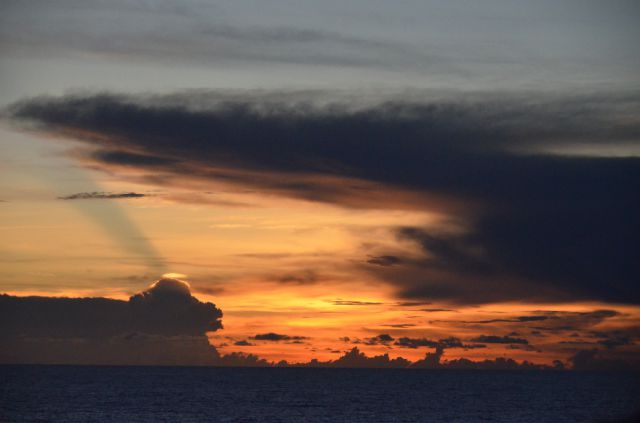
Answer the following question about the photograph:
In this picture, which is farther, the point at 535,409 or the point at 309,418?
the point at 535,409

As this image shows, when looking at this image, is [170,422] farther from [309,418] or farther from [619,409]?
[619,409]

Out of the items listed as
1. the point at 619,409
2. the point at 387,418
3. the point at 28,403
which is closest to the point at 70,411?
the point at 28,403

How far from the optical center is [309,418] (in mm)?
153625

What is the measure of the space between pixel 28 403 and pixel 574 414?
10390cm

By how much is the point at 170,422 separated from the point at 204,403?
43.9 meters

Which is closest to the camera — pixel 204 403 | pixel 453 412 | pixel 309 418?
pixel 309 418

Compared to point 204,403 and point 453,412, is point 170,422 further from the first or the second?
point 453,412

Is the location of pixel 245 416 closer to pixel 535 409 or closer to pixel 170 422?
pixel 170 422

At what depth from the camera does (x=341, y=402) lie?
197000mm

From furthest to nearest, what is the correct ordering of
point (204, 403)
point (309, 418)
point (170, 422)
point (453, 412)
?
point (204, 403), point (453, 412), point (309, 418), point (170, 422)

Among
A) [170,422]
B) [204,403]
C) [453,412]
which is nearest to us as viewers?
[170,422]

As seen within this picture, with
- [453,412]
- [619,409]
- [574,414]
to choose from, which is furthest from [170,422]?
[619,409]

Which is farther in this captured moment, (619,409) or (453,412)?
(619,409)

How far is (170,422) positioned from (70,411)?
27.5 m
